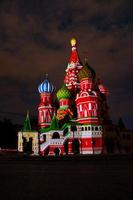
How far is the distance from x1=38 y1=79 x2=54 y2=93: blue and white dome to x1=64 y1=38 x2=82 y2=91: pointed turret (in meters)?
3.31

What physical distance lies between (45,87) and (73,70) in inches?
260

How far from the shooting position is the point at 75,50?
58500mm

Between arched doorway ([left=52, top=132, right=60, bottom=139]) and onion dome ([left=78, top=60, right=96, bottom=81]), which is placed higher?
onion dome ([left=78, top=60, right=96, bottom=81])

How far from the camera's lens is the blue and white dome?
179 feet

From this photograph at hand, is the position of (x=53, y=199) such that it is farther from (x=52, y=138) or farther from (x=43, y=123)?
(x=43, y=123)

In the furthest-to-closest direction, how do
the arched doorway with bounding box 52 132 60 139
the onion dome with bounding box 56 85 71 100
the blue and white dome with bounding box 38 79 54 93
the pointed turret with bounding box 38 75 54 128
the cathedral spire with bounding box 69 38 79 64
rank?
the cathedral spire with bounding box 69 38 79 64 < the blue and white dome with bounding box 38 79 54 93 < the pointed turret with bounding box 38 75 54 128 < the onion dome with bounding box 56 85 71 100 < the arched doorway with bounding box 52 132 60 139

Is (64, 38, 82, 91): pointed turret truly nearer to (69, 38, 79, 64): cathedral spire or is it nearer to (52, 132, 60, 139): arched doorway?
(69, 38, 79, 64): cathedral spire

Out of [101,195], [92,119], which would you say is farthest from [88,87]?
[101,195]

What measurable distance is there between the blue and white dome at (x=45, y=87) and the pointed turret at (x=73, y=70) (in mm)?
3314

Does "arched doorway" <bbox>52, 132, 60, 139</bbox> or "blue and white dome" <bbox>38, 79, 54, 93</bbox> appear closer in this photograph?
"arched doorway" <bbox>52, 132, 60, 139</bbox>

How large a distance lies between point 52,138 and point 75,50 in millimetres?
22429

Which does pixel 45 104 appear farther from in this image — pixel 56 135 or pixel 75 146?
pixel 75 146

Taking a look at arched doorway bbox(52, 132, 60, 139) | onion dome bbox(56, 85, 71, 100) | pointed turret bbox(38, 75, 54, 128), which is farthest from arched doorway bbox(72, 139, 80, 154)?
pointed turret bbox(38, 75, 54, 128)

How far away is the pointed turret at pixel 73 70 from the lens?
54.3 metres
